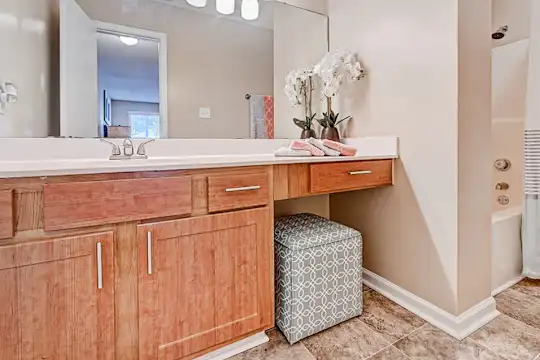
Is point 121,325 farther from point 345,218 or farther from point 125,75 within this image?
point 345,218

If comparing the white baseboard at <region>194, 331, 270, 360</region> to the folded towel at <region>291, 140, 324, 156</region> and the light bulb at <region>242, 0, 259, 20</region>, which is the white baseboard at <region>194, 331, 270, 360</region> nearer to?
the folded towel at <region>291, 140, 324, 156</region>

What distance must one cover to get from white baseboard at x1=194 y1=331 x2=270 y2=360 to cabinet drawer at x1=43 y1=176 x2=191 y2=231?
619 millimetres

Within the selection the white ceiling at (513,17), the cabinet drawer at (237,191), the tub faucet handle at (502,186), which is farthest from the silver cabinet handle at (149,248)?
the tub faucet handle at (502,186)

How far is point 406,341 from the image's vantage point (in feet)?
4.48

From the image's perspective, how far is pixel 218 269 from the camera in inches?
45.9

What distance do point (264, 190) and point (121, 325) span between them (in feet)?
2.26

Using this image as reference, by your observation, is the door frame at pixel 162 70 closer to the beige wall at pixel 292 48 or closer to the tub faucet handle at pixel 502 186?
the beige wall at pixel 292 48

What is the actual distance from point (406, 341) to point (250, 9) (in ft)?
6.63

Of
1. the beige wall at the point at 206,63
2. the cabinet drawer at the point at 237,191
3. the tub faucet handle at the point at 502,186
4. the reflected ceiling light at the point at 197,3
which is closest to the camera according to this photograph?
the cabinet drawer at the point at 237,191

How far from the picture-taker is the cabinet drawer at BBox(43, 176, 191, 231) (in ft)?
2.95

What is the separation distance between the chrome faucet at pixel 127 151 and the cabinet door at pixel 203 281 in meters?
0.52

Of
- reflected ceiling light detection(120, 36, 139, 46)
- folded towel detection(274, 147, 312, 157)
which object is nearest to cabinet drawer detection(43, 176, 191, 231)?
folded towel detection(274, 147, 312, 157)

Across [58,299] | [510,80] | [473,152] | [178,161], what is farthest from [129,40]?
[510,80]

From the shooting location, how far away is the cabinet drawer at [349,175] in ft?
4.66
